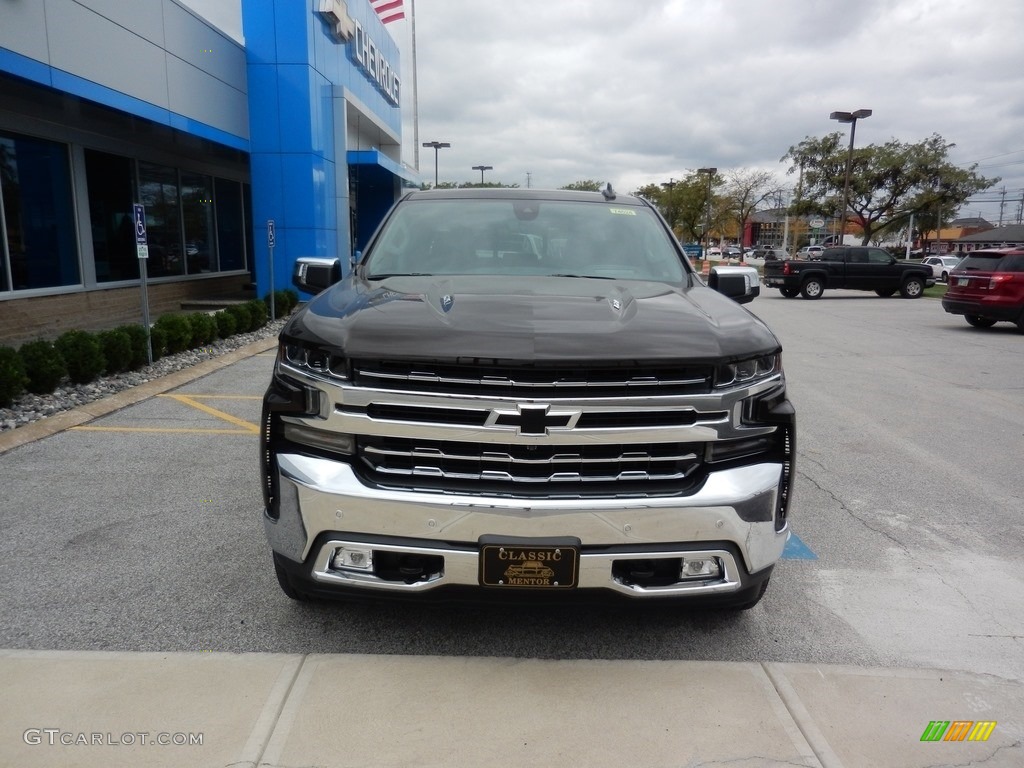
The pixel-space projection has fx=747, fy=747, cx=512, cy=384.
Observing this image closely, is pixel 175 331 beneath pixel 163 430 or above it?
above

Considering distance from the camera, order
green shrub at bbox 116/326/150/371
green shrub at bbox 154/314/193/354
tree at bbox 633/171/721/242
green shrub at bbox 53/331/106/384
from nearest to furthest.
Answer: green shrub at bbox 53/331/106/384 < green shrub at bbox 116/326/150/371 < green shrub at bbox 154/314/193/354 < tree at bbox 633/171/721/242

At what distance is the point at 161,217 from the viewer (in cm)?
1552

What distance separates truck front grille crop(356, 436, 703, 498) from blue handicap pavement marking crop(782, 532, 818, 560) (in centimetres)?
167

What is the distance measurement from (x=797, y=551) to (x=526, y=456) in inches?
88.0

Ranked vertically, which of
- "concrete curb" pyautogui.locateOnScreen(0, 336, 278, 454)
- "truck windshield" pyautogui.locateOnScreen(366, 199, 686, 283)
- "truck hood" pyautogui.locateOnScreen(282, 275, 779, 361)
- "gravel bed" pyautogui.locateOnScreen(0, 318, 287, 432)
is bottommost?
"concrete curb" pyautogui.locateOnScreen(0, 336, 278, 454)

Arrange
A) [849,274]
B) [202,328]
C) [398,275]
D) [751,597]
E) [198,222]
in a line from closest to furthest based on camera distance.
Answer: [751,597] < [398,275] < [202,328] < [198,222] < [849,274]

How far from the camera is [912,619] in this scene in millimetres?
3389

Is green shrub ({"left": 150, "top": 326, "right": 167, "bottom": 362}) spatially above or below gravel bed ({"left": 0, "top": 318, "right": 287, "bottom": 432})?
above

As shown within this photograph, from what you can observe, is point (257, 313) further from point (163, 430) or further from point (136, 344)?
point (163, 430)

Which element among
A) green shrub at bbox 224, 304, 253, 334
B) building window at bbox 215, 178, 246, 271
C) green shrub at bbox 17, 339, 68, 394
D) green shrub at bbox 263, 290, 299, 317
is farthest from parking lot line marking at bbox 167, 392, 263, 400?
building window at bbox 215, 178, 246, 271

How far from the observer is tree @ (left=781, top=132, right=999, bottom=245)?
46469 mm

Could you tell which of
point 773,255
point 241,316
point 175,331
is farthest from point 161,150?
point 773,255

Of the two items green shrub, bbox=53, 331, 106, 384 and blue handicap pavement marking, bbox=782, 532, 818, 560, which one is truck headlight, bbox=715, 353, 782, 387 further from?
green shrub, bbox=53, 331, 106, 384

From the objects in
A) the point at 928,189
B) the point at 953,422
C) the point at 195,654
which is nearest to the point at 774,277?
the point at 953,422
